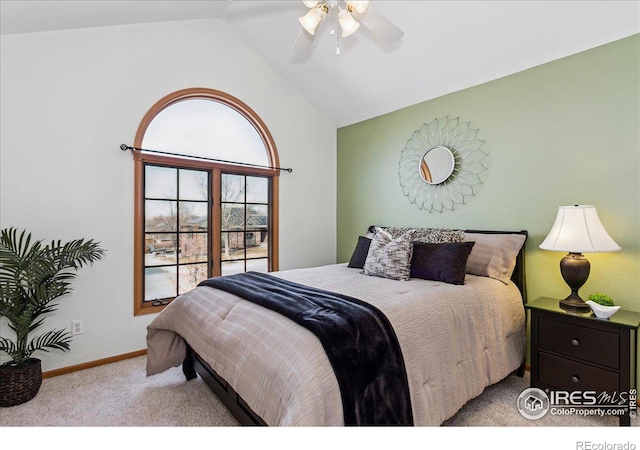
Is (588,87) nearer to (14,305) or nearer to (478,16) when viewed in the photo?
(478,16)

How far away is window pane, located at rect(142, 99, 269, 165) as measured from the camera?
3227 mm

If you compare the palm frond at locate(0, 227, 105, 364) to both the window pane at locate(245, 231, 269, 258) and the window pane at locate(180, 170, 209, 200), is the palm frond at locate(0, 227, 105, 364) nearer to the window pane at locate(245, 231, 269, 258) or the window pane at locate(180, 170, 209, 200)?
the window pane at locate(180, 170, 209, 200)

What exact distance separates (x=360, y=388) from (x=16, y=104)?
311 cm

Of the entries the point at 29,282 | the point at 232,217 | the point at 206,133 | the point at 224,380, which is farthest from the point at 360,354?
the point at 206,133

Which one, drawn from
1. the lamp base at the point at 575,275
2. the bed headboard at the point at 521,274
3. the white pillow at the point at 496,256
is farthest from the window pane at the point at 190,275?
→ the lamp base at the point at 575,275

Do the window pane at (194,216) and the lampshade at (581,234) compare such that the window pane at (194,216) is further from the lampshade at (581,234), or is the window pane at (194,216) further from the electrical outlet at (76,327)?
the lampshade at (581,234)

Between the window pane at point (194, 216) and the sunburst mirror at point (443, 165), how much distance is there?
2180 millimetres

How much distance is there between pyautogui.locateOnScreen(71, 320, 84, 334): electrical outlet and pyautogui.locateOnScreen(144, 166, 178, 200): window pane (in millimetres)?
1211

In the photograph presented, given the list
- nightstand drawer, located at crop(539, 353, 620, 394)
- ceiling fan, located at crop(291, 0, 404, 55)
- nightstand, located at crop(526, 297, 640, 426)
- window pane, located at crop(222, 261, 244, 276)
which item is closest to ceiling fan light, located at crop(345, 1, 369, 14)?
ceiling fan, located at crop(291, 0, 404, 55)

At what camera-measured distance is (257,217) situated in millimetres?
3896

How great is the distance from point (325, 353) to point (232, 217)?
8.42ft

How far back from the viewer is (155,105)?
3.09 metres
